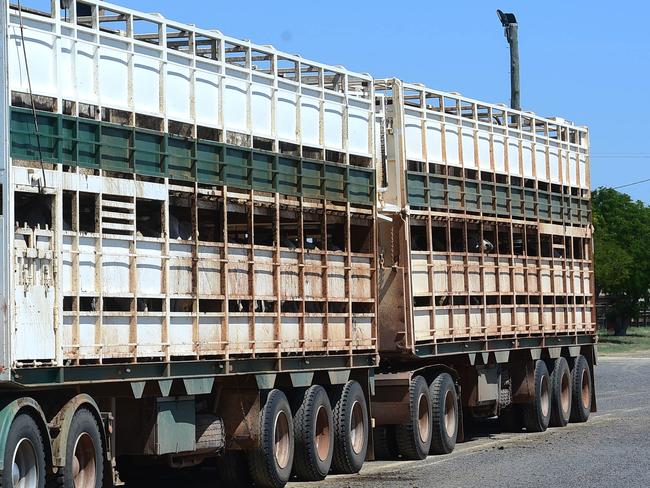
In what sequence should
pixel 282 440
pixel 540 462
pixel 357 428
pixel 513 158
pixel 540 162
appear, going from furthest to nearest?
pixel 540 162 → pixel 513 158 → pixel 357 428 → pixel 540 462 → pixel 282 440

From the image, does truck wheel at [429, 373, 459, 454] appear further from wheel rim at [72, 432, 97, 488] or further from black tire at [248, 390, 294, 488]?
wheel rim at [72, 432, 97, 488]

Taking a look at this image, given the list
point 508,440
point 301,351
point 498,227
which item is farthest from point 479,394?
point 301,351

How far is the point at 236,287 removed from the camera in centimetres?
1620

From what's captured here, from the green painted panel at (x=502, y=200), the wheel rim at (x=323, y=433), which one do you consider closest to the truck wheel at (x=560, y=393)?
the green painted panel at (x=502, y=200)

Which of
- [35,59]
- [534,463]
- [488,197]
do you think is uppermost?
[35,59]

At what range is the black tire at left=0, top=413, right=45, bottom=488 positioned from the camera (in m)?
12.1

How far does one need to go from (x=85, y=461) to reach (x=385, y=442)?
800 cm

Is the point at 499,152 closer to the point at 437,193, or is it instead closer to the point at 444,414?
the point at 437,193

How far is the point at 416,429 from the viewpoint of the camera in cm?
2053

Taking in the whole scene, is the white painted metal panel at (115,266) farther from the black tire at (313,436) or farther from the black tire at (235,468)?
the black tire at (313,436)

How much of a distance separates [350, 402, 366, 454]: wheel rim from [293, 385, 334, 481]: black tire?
25.5 inches

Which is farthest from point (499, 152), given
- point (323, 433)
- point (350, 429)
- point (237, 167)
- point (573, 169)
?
point (237, 167)

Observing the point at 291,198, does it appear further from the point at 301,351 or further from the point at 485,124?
the point at 485,124

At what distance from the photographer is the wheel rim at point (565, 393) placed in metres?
26.6
